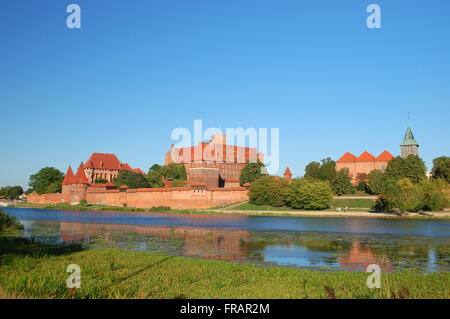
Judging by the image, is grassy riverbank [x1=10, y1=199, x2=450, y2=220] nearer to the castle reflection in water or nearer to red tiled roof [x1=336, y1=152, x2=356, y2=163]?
the castle reflection in water

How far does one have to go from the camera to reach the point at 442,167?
51.9m

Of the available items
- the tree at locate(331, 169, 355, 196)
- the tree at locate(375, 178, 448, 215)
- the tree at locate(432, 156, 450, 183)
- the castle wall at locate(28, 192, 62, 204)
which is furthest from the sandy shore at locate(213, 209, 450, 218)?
the castle wall at locate(28, 192, 62, 204)

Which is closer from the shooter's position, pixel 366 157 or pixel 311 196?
pixel 311 196

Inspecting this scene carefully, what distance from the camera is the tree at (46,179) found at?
229 ft

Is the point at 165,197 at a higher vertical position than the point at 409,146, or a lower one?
lower

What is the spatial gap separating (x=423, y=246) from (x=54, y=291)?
50.0 ft

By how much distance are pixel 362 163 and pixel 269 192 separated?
26058 millimetres

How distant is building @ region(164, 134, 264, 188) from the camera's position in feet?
207

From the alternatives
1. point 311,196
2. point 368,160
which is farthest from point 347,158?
point 311,196

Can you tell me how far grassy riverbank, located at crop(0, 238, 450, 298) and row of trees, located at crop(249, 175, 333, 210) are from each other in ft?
101

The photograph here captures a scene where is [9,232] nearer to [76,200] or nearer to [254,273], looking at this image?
[254,273]

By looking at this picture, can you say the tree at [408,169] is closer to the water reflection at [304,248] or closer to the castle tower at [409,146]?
the castle tower at [409,146]

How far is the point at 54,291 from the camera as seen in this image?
7516 millimetres

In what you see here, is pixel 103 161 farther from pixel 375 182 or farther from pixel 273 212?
pixel 375 182
